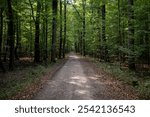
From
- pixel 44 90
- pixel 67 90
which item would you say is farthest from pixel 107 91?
pixel 44 90

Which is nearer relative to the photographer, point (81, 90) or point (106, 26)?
point (81, 90)

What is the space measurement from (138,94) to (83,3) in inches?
1398

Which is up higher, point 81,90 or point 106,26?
point 106,26

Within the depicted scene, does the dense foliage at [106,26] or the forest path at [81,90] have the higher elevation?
the dense foliage at [106,26]

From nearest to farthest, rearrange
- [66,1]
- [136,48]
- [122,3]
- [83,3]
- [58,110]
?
1. [58,110]
2. [136,48]
3. [122,3]
4. [66,1]
5. [83,3]

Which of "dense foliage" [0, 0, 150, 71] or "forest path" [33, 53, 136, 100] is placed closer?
"forest path" [33, 53, 136, 100]

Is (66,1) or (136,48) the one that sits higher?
Answer: (66,1)

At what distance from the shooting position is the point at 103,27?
29.8m

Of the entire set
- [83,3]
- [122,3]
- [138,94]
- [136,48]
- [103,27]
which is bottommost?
[138,94]

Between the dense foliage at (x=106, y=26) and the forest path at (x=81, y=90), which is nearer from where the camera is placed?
the forest path at (x=81, y=90)

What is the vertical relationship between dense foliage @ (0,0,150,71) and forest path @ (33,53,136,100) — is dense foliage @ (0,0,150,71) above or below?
above

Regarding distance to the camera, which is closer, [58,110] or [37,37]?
[58,110]

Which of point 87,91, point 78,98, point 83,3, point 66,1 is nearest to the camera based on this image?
point 78,98

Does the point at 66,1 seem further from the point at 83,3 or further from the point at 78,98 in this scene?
the point at 78,98
